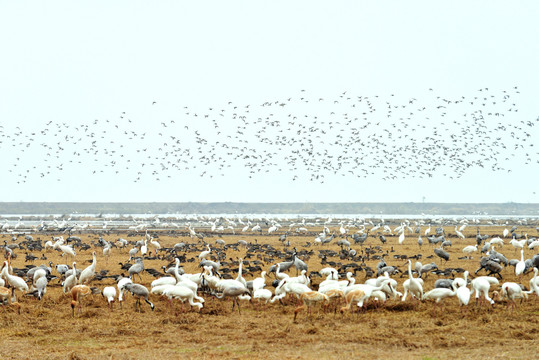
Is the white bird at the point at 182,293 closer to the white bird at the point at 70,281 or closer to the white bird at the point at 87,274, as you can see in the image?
the white bird at the point at 70,281

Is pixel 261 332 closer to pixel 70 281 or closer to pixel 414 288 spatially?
pixel 414 288

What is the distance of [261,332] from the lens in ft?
42.5

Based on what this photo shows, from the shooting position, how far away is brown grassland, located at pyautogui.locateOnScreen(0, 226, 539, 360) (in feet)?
37.0

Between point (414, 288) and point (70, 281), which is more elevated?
point (414, 288)

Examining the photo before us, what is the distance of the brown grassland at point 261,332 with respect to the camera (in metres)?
11.3

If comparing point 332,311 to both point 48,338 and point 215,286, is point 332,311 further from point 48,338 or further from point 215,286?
point 48,338

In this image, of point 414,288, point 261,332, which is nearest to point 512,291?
point 414,288

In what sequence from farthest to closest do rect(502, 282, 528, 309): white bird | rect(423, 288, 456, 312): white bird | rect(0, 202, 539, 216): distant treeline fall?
rect(0, 202, 539, 216): distant treeline → rect(423, 288, 456, 312): white bird → rect(502, 282, 528, 309): white bird

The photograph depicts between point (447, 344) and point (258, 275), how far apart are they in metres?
11.7

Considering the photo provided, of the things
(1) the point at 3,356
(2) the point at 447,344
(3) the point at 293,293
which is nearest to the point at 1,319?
(1) the point at 3,356

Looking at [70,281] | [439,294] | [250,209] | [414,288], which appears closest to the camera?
[439,294]

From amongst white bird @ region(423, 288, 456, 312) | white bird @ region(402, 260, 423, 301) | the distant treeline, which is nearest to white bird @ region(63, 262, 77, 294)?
white bird @ region(402, 260, 423, 301)

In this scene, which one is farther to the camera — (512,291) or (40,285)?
(40,285)

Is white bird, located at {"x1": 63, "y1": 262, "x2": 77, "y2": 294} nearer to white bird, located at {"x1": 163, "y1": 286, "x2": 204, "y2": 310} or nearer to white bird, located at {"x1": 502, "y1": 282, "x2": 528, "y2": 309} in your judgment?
white bird, located at {"x1": 163, "y1": 286, "x2": 204, "y2": 310}
